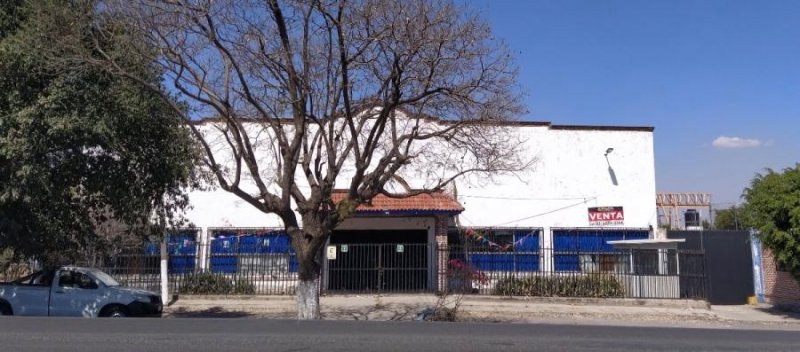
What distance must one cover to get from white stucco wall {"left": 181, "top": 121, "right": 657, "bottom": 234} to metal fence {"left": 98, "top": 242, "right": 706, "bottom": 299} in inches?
138

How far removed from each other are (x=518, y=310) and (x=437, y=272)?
3452 millimetres

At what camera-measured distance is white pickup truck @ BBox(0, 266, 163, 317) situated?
13.7 metres

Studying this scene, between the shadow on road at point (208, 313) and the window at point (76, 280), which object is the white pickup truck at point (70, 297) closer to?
the window at point (76, 280)

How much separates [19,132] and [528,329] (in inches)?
367

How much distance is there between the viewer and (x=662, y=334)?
4.57 metres

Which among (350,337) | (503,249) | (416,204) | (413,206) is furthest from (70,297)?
(503,249)

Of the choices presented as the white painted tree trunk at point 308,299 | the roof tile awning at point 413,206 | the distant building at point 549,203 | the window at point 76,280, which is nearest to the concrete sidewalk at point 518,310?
the white painted tree trunk at point 308,299

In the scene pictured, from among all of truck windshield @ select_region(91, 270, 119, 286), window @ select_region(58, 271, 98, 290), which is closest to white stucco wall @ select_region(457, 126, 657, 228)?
truck windshield @ select_region(91, 270, 119, 286)

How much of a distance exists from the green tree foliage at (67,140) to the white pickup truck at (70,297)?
669mm

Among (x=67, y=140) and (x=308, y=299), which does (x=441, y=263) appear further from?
(x=67, y=140)

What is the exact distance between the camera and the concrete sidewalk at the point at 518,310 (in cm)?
1647

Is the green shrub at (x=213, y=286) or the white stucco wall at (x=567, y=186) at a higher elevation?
the white stucco wall at (x=567, y=186)

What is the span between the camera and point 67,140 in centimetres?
1098

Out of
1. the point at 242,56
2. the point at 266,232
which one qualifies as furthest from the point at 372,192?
the point at 266,232
